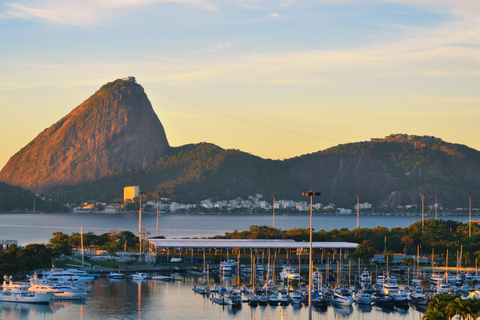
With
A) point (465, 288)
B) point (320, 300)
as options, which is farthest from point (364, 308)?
point (465, 288)

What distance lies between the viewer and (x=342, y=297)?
71.8 meters

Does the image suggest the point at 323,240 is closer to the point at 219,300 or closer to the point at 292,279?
the point at 292,279

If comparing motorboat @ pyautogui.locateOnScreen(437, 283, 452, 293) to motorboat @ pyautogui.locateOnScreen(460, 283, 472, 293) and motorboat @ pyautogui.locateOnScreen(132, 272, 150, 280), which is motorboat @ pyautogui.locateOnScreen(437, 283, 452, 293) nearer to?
motorboat @ pyautogui.locateOnScreen(460, 283, 472, 293)

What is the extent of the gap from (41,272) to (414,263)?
4820 cm

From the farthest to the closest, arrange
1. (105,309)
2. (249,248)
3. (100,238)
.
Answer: (100,238), (249,248), (105,309)

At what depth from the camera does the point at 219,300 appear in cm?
7219

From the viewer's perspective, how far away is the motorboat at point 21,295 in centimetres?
7175

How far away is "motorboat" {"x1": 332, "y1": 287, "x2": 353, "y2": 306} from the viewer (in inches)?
2805

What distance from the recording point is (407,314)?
225ft

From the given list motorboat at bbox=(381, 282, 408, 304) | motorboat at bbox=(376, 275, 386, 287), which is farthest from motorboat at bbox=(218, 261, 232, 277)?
motorboat at bbox=(381, 282, 408, 304)

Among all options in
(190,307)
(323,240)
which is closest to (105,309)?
(190,307)

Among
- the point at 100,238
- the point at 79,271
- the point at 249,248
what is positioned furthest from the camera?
the point at 100,238

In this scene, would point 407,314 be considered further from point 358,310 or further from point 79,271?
point 79,271

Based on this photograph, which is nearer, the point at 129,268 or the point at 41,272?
the point at 41,272
